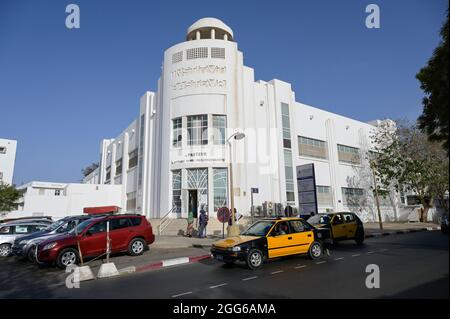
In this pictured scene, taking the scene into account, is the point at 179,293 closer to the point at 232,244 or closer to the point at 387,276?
the point at 232,244

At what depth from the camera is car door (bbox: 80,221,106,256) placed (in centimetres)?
1132

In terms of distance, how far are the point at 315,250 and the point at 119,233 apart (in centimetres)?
799

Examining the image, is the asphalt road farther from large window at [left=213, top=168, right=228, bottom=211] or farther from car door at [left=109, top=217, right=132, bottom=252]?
large window at [left=213, top=168, right=228, bottom=211]

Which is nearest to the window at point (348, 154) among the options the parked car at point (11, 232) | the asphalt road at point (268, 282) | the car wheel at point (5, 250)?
the asphalt road at point (268, 282)

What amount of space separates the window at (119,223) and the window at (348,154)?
105 ft

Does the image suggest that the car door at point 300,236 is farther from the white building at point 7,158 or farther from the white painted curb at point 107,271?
the white building at point 7,158

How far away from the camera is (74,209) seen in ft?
124

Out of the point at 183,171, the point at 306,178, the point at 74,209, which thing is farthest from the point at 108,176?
the point at 306,178

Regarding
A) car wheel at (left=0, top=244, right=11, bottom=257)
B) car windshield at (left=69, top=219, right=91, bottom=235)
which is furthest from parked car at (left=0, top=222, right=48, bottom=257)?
car windshield at (left=69, top=219, right=91, bottom=235)

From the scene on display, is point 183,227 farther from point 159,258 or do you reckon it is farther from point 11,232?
point 11,232

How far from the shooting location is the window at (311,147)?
34.5 metres
